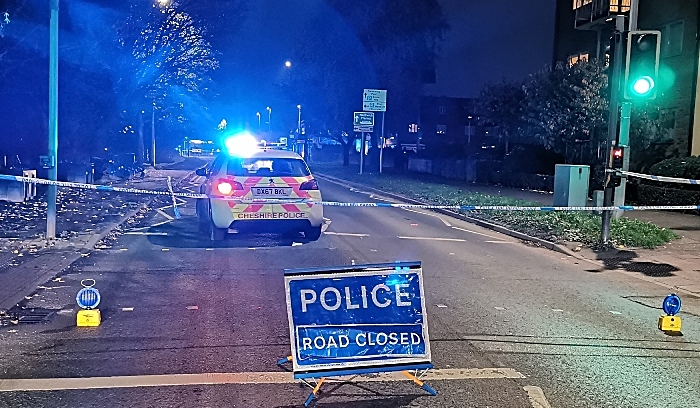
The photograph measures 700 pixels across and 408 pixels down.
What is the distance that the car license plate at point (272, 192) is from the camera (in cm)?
1180

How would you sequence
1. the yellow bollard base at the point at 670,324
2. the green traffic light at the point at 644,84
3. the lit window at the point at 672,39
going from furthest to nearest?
the lit window at the point at 672,39
the green traffic light at the point at 644,84
the yellow bollard base at the point at 670,324

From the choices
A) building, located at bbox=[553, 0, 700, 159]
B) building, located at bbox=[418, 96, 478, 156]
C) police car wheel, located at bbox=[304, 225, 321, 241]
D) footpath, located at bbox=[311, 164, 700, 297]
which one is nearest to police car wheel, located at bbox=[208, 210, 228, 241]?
police car wheel, located at bbox=[304, 225, 321, 241]

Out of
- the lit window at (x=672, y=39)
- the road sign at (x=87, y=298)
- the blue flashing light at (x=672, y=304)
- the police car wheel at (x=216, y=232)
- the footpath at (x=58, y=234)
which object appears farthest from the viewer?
the lit window at (x=672, y=39)

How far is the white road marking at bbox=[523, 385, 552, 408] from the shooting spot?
5.03 meters

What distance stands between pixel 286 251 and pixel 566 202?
677 cm

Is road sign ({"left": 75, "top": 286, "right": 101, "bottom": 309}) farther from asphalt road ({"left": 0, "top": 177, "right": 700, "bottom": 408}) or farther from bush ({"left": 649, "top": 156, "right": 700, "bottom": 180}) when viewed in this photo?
bush ({"left": 649, "top": 156, "right": 700, "bottom": 180})

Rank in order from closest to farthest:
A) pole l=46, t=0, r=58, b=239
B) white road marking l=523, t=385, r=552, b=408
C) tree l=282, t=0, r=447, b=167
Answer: white road marking l=523, t=385, r=552, b=408
pole l=46, t=0, r=58, b=239
tree l=282, t=0, r=447, b=167

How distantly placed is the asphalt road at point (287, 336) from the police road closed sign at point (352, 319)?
29 centimetres

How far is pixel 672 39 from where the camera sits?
29219mm

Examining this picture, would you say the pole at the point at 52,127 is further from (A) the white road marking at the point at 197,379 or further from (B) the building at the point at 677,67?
(B) the building at the point at 677,67

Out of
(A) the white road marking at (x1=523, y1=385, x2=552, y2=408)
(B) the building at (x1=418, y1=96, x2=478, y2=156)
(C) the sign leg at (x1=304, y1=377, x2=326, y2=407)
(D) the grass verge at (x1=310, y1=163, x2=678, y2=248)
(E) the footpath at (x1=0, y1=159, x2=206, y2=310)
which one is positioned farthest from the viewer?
(B) the building at (x1=418, y1=96, x2=478, y2=156)

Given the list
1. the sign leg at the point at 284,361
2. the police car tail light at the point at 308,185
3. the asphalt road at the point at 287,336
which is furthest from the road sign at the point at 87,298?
the police car tail light at the point at 308,185

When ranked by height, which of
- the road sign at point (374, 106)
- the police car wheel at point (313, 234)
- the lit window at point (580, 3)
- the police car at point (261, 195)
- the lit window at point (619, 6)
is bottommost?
the police car wheel at point (313, 234)

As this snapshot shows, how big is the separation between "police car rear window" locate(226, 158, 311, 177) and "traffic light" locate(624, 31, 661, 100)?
5.60 m
